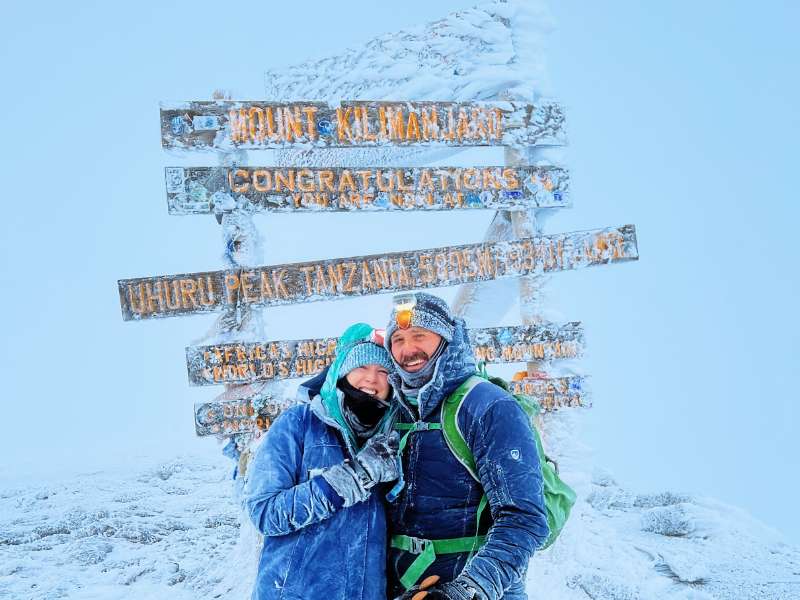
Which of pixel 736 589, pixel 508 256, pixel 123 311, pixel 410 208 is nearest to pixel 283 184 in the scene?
pixel 410 208

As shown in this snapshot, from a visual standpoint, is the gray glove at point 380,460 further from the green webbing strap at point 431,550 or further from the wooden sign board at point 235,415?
the wooden sign board at point 235,415

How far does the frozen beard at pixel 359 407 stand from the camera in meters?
2.27

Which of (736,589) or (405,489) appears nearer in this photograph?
(405,489)

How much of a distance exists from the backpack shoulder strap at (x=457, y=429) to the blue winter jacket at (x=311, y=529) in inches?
14.0

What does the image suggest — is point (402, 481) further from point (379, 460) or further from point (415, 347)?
point (415, 347)

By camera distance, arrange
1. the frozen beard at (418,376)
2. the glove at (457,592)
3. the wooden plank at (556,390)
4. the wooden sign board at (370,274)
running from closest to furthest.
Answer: the glove at (457,592), the frozen beard at (418,376), the wooden sign board at (370,274), the wooden plank at (556,390)

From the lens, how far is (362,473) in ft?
6.70

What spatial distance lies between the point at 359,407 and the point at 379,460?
29cm

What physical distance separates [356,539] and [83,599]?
4146 mm

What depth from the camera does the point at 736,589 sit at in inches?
209

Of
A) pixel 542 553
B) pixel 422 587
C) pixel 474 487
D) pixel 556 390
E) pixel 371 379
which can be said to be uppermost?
pixel 371 379

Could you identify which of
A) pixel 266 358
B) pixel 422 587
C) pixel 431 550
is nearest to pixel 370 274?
pixel 266 358

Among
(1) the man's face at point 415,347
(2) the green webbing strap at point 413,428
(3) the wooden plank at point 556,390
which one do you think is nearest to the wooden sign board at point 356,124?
(3) the wooden plank at point 556,390

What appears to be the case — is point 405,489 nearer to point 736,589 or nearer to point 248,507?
point 248,507
